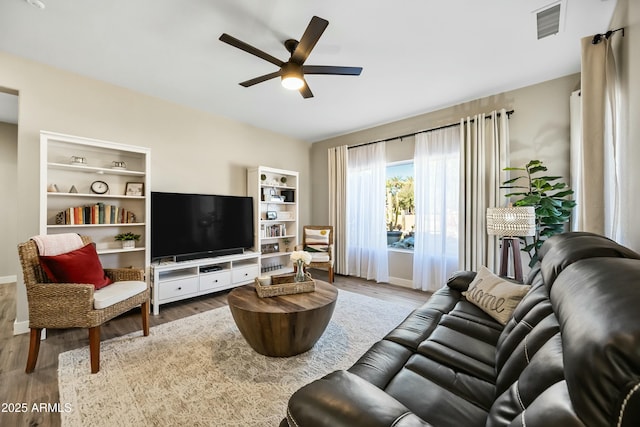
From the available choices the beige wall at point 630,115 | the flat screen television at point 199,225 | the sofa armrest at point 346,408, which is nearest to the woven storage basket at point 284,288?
the sofa armrest at point 346,408

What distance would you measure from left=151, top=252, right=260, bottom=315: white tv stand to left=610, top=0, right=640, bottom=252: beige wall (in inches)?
152

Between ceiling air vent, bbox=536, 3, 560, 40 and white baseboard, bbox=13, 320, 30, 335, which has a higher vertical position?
ceiling air vent, bbox=536, 3, 560, 40

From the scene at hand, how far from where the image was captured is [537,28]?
2.14 m

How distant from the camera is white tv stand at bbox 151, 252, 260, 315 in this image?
3081 mm

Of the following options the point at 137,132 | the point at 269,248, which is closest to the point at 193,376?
the point at 269,248

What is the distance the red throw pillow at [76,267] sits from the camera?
2.00 meters

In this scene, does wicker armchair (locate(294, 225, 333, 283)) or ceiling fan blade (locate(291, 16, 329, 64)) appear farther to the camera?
wicker armchair (locate(294, 225, 333, 283))

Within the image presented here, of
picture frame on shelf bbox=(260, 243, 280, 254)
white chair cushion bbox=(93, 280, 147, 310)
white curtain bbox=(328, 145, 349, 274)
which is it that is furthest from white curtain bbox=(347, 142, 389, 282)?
white chair cushion bbox=(93, 280, 147, 310)

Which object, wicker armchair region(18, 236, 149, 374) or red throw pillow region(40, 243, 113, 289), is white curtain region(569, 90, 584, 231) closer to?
wicker armchair region(18, 236, 149, 374)

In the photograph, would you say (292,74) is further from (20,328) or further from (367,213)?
(20,328)

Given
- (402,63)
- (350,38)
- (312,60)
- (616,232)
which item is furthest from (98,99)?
(616,232)

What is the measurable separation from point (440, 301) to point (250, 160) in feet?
12.1

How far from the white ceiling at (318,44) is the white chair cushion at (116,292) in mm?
2184

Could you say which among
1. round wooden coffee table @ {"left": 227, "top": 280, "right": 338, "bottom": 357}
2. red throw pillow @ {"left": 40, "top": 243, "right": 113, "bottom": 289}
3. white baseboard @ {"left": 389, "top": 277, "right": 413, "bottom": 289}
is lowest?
white baseboard @ {"left": 389, "top": 277, "right": 413, "bottom": 289}
